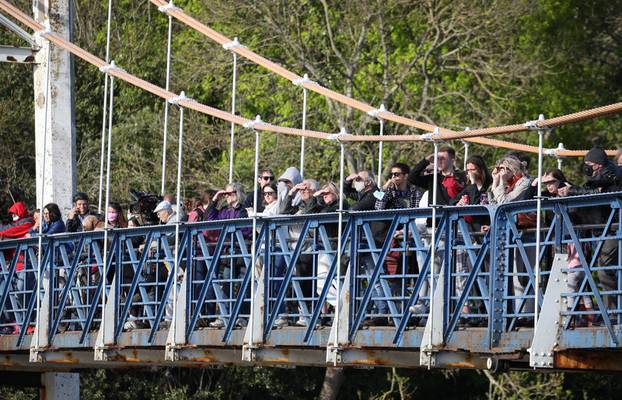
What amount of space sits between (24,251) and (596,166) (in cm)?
915

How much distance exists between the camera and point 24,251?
21281 mm

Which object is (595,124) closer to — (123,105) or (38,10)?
(123,105)

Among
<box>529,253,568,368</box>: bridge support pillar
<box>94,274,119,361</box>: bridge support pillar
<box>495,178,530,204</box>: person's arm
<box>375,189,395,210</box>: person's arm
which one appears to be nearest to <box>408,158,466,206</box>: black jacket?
<box>375,189,395,210</box>: person's arm

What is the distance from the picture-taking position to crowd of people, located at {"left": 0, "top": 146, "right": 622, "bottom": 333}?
545 inches

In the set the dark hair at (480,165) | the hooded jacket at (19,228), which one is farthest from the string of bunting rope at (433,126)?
the hooded jacket at (19,228)

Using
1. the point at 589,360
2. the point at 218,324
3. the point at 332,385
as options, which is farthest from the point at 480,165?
the point at 332,385

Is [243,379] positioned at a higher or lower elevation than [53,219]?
lower

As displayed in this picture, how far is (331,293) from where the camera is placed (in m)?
16.4

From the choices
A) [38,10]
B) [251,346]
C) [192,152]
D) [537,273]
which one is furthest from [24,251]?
[192,152]

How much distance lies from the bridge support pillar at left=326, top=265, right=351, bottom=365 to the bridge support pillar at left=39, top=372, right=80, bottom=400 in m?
8.81

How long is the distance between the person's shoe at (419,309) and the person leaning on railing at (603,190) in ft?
5.88

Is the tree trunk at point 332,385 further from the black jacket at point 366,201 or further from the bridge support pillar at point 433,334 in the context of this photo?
the bridge support pillar at point 433,334

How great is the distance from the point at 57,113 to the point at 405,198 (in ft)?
25.2

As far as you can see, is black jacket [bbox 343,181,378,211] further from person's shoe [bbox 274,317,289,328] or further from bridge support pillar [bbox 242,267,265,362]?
person's shoe [bbox 274,317,289,328]
